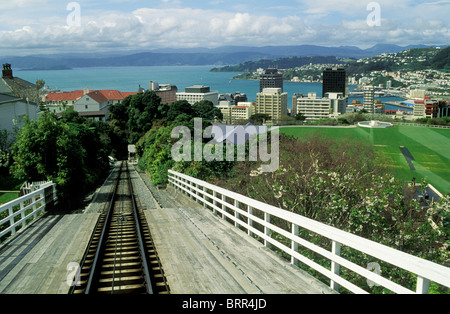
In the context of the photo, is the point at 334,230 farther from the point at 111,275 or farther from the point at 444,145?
the point at 444,145

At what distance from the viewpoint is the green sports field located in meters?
39.8

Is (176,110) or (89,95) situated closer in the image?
(176,110)

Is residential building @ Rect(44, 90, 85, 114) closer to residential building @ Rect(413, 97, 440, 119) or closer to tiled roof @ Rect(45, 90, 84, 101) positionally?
tiled roof @ Rect(45, 90, 84, 101)

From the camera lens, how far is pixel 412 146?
2318 inches

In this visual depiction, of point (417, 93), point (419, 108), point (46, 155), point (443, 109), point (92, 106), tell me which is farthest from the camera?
point (417, 93)

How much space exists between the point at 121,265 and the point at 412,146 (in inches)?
2344

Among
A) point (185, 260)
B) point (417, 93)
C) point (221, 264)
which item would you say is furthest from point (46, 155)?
point (417, 93)

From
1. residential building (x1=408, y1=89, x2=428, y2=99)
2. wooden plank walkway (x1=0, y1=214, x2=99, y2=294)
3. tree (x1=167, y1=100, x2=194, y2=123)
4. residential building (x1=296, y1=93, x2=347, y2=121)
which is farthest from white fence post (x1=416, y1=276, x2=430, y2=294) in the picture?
residential building (x1=408, y1=89, x2=428, y2=99)

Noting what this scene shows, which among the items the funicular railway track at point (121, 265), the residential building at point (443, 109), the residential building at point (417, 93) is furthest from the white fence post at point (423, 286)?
the residential building at point (417, 93)

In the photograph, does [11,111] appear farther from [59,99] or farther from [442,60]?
[442,60]

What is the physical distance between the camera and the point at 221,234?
A: 28.9ft

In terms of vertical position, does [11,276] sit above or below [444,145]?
above

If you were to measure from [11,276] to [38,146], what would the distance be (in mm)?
10479
